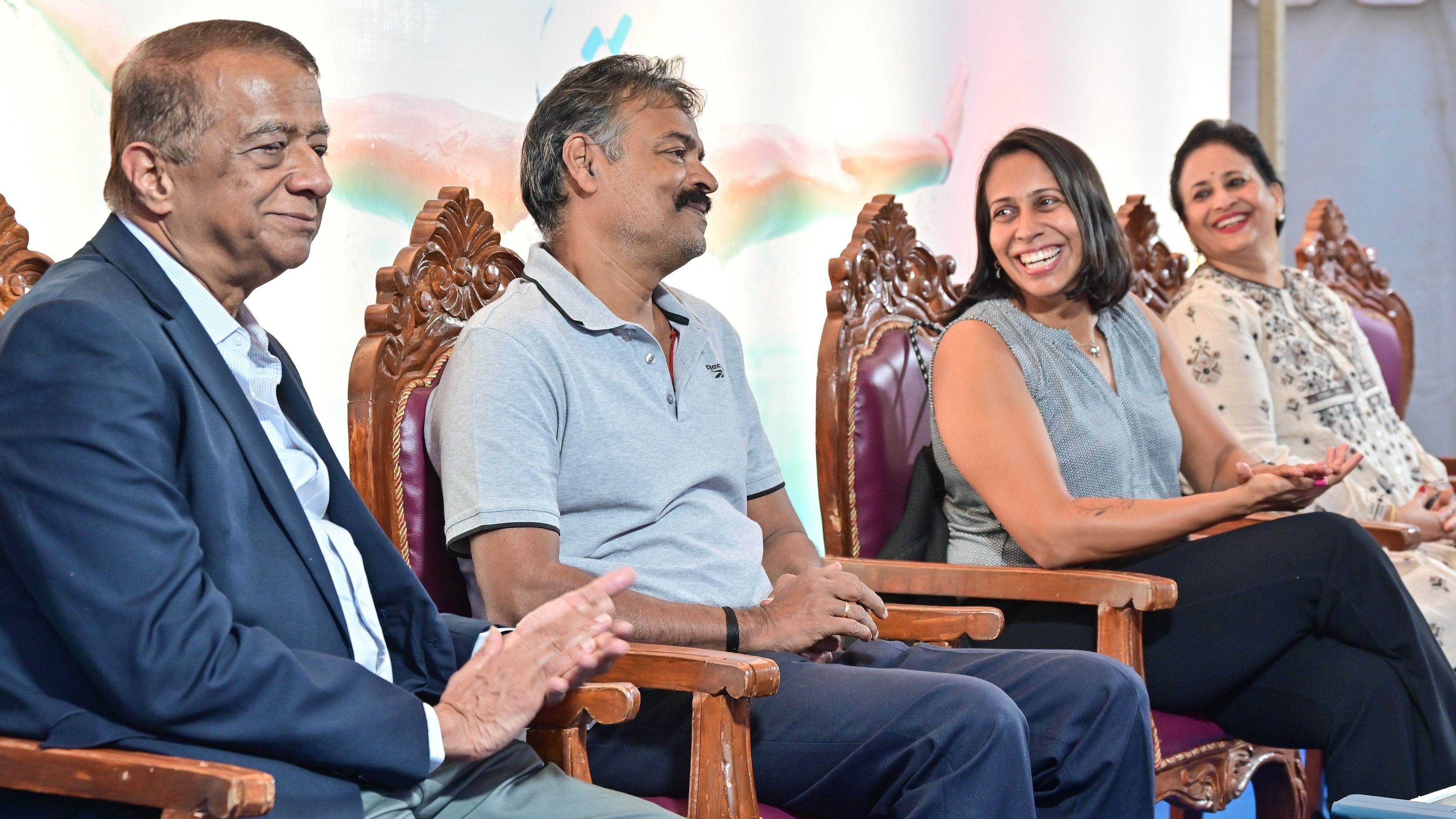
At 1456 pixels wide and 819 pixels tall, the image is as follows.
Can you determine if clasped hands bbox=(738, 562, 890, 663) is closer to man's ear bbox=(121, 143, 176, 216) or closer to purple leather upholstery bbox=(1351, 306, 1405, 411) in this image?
man's ear bbox=(121, 143, 176, 216)

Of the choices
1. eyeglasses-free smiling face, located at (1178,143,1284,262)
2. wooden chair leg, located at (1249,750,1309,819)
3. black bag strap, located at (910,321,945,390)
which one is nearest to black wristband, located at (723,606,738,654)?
black bag strap, located at (910,321,945,390)

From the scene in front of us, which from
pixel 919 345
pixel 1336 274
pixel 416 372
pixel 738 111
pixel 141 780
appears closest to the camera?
pixel 141 780

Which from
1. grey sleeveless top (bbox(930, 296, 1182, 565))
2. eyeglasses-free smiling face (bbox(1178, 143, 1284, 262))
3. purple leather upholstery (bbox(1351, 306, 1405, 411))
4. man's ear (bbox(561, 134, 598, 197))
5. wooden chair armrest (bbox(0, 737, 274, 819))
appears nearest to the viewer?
wooden chair armrest (bbox(0, 737, 274, 819))

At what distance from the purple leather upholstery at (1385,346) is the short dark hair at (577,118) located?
234 centimetres

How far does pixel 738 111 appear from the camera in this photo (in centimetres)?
299

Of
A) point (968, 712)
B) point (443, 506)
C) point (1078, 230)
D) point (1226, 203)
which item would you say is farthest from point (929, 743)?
point (1226, 203)

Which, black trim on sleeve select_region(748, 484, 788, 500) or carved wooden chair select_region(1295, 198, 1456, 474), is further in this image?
carved wooden chair select_region(1295, 198, 1456, 474)

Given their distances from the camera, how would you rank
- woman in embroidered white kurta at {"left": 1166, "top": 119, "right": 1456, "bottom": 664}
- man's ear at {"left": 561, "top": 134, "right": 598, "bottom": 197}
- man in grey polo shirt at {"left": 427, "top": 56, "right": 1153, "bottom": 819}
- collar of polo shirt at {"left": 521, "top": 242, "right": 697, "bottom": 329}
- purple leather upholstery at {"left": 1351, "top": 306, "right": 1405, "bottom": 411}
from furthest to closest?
purple leather upholstery at {"left": 1351, "top": 306, "right": 1405, "bottom": 411}
woman in embroidered white kurta at {"left": 1166, "top": 119, "right": 1456, "bottom": 664}
man's ear at {"left": 561, "top": 134, "right": 598, "bottom": 197}
collar of polo shirt at {"left": 521, "top": 242, "right": 697, "bottom": 329}
man in grey polo shirt at {"left": 427, "top": 56, "right": 1153, "bottom": 819}

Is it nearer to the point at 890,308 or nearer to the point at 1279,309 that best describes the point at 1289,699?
the point at 890,308

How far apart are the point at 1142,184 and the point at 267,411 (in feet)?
10.6

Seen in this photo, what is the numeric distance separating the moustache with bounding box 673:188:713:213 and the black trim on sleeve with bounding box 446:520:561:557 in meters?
0.54

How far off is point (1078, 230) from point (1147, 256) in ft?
2.83

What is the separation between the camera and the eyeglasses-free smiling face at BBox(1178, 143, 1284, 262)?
10.8ft

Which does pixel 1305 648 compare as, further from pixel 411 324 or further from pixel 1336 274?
pixel 1336 274
